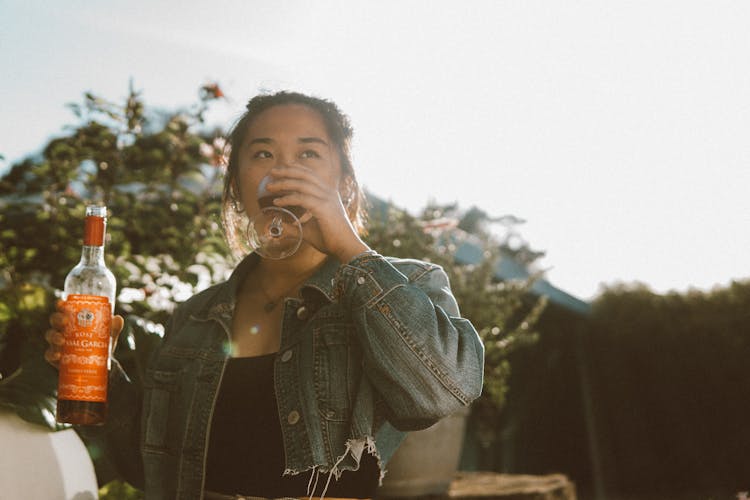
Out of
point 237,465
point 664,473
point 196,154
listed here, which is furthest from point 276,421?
point 664,473

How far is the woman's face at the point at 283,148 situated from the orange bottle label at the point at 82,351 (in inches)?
20.0

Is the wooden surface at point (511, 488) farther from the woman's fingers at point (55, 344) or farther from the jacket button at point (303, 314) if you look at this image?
the woman's fingers at point (55, 344)

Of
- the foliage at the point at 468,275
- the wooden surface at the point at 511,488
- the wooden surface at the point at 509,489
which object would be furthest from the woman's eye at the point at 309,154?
the wooden surface at the point at 511,488

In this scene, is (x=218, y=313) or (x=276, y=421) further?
(x=218, y=313)

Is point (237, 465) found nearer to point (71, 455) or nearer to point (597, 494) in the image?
point (71, 455)

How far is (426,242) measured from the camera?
387 centimetres

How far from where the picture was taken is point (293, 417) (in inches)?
63.9

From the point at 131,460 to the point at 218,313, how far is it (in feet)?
1.90

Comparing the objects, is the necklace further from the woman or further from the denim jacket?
the denim jacket

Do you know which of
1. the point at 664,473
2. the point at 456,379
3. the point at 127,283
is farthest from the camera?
the point at 664,473

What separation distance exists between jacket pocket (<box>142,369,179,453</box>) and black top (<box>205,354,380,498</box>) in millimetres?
257

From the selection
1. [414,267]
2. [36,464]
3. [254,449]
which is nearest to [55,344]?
[254,449]

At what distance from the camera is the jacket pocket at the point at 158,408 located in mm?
2004

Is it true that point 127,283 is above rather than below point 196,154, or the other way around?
below
